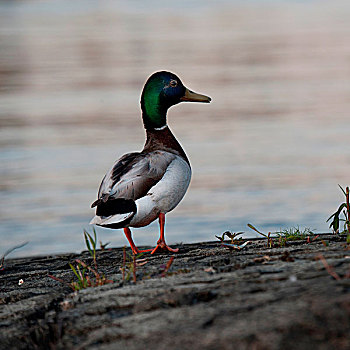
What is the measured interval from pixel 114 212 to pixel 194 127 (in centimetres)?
796

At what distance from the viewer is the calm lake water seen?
8844 millimetres

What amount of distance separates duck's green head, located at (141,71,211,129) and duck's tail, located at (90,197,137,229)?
131 cm

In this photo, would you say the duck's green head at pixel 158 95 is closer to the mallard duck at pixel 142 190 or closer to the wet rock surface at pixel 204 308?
the mallard duck at pixel 142 190

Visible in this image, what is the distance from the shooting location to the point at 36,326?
3.37 metres

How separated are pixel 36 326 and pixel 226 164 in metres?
7.47

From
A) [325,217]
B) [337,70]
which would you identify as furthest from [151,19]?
[325,217]

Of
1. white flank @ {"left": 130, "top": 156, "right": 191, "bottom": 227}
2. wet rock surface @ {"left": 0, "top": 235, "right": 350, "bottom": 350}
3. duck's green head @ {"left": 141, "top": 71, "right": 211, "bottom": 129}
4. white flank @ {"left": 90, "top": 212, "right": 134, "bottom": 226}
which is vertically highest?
duck's green head @ {"left": 141, "top": 71, "right": 211, "bottom": 129}

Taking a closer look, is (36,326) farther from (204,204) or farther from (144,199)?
(204,204)

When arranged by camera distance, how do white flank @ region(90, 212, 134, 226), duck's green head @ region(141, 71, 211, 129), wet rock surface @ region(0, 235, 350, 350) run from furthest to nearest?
duck's green head @ region(141, 71, 211, 129)
white flank @ region(90, 212, 134, 226)
wet rock surface @ region(0, 235, 350, 350)

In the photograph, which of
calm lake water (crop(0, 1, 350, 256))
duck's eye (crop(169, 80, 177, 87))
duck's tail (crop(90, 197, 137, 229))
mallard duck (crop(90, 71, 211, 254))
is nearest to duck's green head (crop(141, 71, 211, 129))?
duck's eye (crop(169, 80, 177, 87))

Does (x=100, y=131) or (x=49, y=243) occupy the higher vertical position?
(x=100, y=131)

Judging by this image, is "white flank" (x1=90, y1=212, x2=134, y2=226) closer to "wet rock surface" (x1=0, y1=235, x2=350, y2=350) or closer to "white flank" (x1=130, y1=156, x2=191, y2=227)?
"white flank" (x1=130, y1=156, x2=191, y2=227)

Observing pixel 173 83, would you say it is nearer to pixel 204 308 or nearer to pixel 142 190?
pixel 142 190

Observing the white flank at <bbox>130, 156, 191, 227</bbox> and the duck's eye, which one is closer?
the white flank at <bbox>130, 156, 191, 227</bbox>
